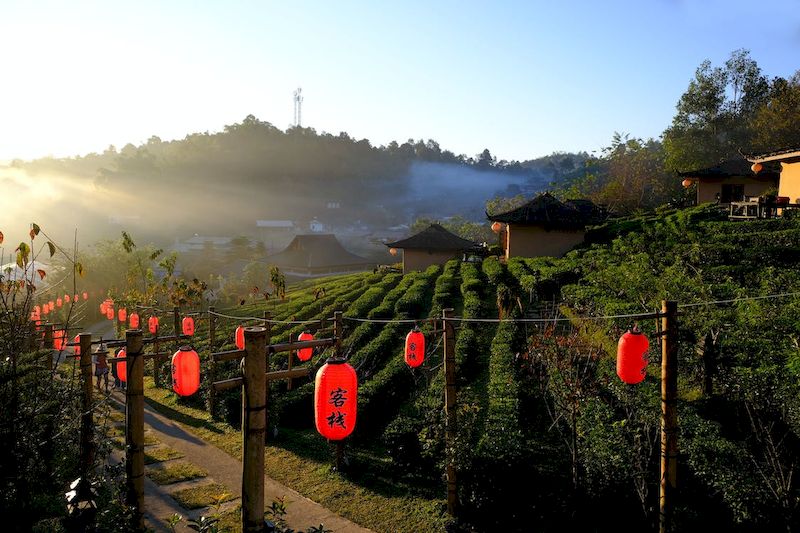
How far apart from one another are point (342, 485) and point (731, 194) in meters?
30.9

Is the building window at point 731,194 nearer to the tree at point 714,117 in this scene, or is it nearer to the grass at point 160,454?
the tree at point 714,117

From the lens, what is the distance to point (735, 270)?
1683 centimetres

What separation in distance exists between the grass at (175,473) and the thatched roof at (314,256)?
1465 inches

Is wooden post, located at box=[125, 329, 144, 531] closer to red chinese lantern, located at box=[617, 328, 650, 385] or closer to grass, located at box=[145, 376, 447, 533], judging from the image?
grass, located at box=[145, 376, 447, 533]

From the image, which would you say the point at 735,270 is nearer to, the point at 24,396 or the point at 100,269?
the point at 24,396

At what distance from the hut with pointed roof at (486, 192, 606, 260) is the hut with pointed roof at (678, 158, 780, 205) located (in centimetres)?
827

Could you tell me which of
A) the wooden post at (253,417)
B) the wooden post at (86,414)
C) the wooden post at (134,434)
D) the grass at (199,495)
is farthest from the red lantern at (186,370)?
the wooden post at (253,417)

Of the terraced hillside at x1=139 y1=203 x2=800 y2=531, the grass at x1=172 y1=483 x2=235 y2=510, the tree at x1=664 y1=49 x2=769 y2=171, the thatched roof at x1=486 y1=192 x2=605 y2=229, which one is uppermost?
the tree at x1=664 y1=49 x2=769 y2=171

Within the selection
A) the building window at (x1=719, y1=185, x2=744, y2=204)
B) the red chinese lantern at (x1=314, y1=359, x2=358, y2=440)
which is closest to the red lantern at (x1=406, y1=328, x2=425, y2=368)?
the red chinese lantern at (x1=314, y1=359, x2=358, y2=440)

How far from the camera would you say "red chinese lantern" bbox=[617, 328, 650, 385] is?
28.6ft

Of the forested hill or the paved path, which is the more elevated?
the forested hill

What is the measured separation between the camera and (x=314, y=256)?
2034 inches

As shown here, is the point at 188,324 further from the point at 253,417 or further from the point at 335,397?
the point at 253,417

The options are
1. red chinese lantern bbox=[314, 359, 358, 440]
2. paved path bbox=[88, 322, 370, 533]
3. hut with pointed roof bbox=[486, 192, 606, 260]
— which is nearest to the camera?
red chinese lantern bbox=[314, 359, 358, 440]
